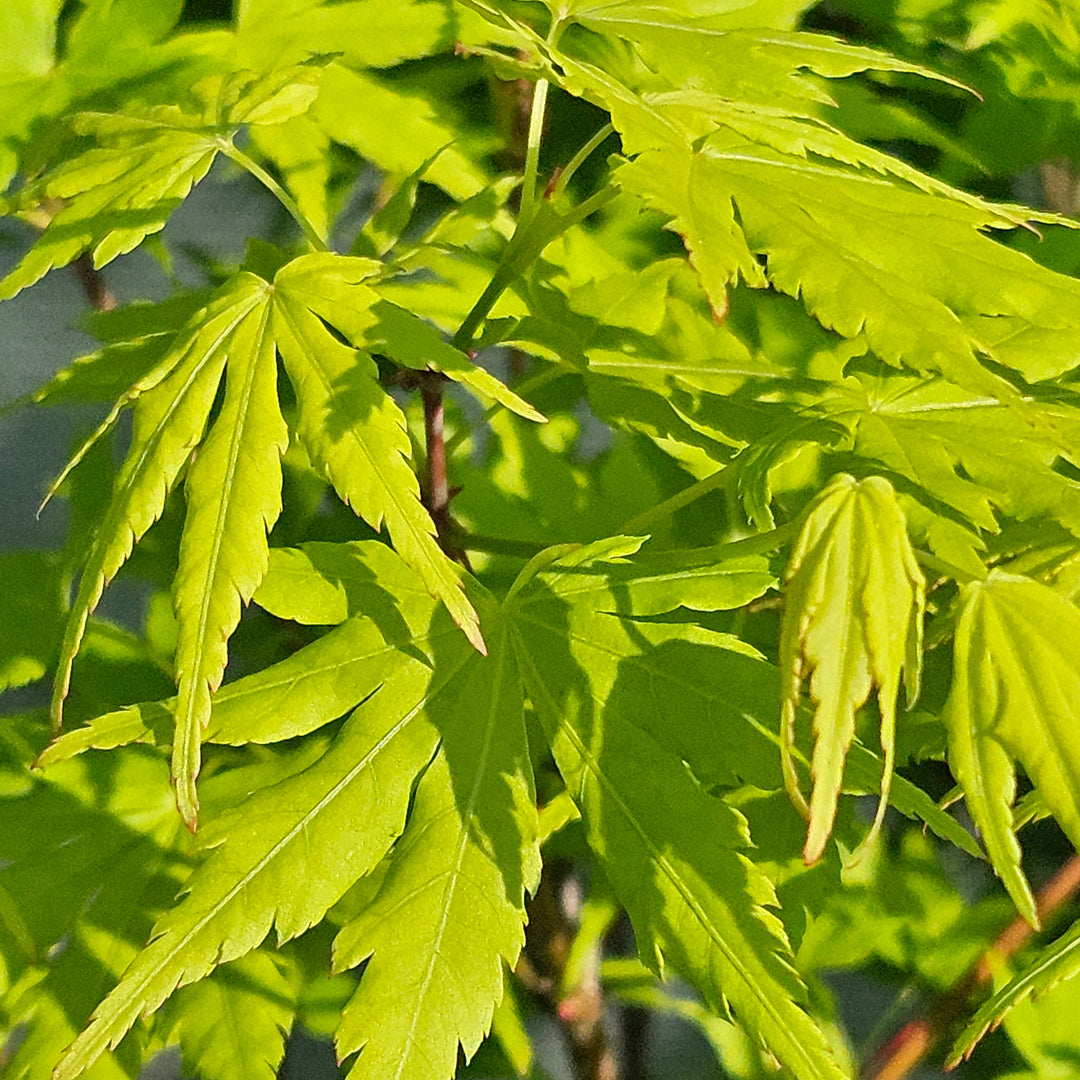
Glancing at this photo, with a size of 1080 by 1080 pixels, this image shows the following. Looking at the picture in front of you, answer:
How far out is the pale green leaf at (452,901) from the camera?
1.34 ft

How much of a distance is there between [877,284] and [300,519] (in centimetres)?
46

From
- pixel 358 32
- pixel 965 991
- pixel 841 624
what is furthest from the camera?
pixel 965 991

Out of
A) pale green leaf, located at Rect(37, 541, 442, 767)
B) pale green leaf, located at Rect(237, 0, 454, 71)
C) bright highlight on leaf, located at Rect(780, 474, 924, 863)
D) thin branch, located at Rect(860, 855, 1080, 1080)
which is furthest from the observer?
thin branch, located at Rect(860, 855, 1080, 1080)

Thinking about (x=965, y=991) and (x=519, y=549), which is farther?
(x=965, y=991)

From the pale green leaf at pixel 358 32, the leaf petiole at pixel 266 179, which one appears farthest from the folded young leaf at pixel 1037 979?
the pale green leaf at pixel 358 32

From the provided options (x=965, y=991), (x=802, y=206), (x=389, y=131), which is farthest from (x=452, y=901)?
(x=965, y=991)

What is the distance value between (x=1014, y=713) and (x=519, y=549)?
0.27 m

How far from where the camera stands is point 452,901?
1.41 ft

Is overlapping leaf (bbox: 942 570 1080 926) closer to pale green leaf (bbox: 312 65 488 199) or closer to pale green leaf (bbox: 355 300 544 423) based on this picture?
pale green leaf (bbox: 355 300 544 423)

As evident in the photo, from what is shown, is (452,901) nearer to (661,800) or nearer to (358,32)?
(661,800)

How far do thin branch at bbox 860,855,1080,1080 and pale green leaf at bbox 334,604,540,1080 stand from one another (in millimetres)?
512

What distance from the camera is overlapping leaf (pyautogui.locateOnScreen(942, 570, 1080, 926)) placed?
1.20ft

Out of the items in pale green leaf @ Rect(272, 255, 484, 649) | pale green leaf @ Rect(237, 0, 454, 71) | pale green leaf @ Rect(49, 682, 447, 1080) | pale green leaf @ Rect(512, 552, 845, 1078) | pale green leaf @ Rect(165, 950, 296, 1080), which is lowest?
pale green leaf @ Rect(165, 950, 296, 1080)

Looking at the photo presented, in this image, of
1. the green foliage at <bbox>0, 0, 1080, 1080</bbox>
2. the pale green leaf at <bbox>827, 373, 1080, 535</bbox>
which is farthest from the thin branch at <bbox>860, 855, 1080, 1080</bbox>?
the pale green leaf at <bbox>827, 373, 1080, 535</bbox>
